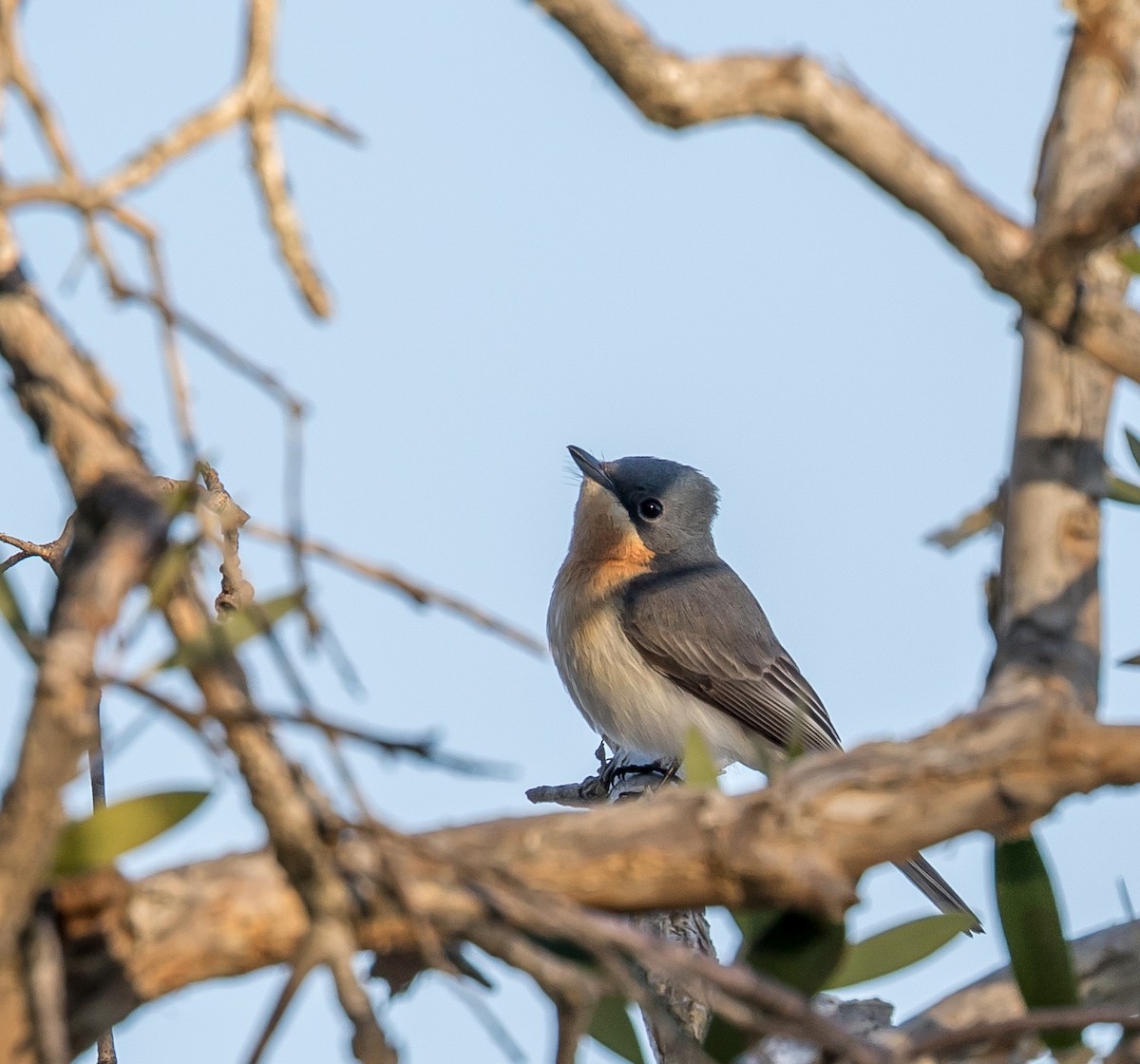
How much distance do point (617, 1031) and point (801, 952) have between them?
1.71 ft

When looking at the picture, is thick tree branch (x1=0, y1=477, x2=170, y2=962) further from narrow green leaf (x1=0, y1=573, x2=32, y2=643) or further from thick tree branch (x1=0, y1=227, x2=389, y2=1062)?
narrow green leaf (x1=0, y1=573, x2=32, y2=643)

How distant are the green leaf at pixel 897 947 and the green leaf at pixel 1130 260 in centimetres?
133

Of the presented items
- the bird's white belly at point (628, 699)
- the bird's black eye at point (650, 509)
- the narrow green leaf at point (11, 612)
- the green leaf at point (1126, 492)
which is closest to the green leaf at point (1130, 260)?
the green leaf at point (1126, 492)

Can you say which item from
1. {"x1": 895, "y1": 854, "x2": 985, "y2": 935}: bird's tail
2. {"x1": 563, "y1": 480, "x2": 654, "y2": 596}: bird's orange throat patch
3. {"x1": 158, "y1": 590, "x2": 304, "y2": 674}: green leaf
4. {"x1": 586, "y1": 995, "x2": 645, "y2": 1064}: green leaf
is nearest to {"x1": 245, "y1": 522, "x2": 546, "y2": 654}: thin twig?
{"x1": 158, "y1": 590, "x2": 304, "y2": 674}: green leaf

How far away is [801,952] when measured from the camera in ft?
8.58

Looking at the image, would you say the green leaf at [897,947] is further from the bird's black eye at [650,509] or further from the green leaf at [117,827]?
the bird's black eye at [650,509]

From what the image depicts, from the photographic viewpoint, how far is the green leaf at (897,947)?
3016 millimetres

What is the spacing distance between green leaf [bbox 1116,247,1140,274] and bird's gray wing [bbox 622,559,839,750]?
5658mm

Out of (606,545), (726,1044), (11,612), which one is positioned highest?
(606,545)

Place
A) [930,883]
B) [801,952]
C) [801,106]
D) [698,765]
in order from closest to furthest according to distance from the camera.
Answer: [801,106] → [801,952] → [698,765] → [930,883]

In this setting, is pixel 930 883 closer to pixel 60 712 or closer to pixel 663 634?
pixel 663 634

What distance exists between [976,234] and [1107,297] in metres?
0.27

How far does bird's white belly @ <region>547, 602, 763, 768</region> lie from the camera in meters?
8.28

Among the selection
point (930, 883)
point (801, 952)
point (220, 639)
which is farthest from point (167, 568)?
point (930, 883)
